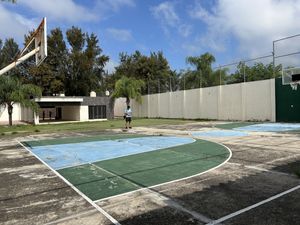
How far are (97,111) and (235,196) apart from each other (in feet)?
130

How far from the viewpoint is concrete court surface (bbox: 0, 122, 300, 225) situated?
521 cm

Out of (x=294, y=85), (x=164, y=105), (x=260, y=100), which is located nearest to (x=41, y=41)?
(x=294, y=85)

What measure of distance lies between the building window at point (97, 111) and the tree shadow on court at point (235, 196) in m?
36.9

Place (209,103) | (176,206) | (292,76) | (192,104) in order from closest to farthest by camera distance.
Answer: (176,206) → (292,76) → (209,103) → (192,104)

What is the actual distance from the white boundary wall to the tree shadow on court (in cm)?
2172

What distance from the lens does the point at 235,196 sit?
6.25 metres

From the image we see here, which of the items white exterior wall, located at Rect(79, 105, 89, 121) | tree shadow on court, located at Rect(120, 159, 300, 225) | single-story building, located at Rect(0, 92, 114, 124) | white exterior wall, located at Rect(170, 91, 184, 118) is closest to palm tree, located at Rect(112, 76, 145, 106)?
single-story building, located at Rect(0, 92, 114, 124)

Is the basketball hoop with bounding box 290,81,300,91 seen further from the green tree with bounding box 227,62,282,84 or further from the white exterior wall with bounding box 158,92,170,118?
the white exterior wall with bounding box 158,92,170,118

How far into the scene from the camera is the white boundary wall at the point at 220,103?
1160 inches

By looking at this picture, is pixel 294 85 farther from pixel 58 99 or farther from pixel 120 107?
pixel 120 107

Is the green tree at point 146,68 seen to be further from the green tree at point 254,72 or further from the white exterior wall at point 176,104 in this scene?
the green tree at point 254,72

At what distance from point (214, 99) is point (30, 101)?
18540 mm

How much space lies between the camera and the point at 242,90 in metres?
31.6

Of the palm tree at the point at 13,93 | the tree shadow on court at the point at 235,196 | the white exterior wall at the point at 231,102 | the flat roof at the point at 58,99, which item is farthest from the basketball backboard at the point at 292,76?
the flat roof at the point at 58,99
